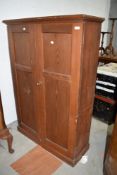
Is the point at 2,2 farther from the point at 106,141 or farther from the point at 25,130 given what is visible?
the point at 106,141

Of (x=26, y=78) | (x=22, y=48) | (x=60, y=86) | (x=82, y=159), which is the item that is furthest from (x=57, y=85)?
(x=82, y=159)

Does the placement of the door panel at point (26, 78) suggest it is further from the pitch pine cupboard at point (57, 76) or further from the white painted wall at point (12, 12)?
the white painted wall at point (12, 12)

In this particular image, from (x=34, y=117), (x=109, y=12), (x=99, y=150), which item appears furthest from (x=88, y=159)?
(x=109, y=12)

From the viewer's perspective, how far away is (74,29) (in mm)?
1188

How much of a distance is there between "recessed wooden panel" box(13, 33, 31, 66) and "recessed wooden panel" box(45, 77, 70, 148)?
0.35 m

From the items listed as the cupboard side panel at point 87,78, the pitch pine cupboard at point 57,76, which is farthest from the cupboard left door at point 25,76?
the cupboard side panel at point 87,78

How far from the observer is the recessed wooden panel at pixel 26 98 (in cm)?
180

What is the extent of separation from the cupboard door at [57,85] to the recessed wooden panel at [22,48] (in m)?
0.25

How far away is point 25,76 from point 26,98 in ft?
0.97

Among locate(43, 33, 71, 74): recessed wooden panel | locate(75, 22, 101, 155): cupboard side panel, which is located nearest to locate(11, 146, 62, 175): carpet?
locate(75, 22, 101, 155): cupboard side panel

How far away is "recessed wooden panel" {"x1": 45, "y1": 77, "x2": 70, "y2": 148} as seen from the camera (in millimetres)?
1486

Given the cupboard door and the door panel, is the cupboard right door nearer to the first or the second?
the cupboard door

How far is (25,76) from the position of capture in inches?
70.7

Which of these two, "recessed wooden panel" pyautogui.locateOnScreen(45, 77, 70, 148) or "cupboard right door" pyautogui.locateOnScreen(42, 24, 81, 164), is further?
"recessed wooden panel" pyautogui.locateOnScreen(45, 77, 70, 148)
